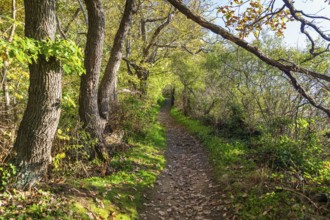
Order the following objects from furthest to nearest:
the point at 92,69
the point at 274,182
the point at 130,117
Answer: the point at 130,117
the point at 92,69
the point at 274,182

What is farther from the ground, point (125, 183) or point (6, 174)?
point (6, 174)

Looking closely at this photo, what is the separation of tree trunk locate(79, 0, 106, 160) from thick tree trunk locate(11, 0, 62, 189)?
2.34 m

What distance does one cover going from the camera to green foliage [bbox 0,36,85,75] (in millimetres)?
3652

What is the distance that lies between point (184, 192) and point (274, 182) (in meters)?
2.53

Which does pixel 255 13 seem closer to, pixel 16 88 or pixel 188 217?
pixel 188 217

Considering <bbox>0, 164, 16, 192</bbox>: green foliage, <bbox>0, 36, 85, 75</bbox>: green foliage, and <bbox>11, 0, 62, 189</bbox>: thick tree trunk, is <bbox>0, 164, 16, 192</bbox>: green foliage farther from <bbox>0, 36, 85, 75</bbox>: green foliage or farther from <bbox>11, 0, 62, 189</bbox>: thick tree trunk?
<bbox>0, 36, 85, 75</bbox>: green foliage

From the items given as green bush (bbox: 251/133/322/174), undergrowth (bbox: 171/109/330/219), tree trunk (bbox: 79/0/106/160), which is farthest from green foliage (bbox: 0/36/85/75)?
green bush (bbox: 251/133/322/174)

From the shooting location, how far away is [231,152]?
982 cm

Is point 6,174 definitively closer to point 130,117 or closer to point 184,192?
point 184,192

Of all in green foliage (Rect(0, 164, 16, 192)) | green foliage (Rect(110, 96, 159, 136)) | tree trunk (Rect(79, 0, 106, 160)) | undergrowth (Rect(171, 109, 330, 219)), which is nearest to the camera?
green foliage (Rect(0, 164, 16, 192))

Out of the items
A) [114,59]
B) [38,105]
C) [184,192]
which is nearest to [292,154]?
[184,192]

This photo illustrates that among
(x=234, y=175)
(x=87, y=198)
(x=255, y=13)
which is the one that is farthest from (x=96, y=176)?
(x=255, y=13)

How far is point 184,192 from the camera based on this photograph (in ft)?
24.4

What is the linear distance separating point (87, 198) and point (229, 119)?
10.0 m
